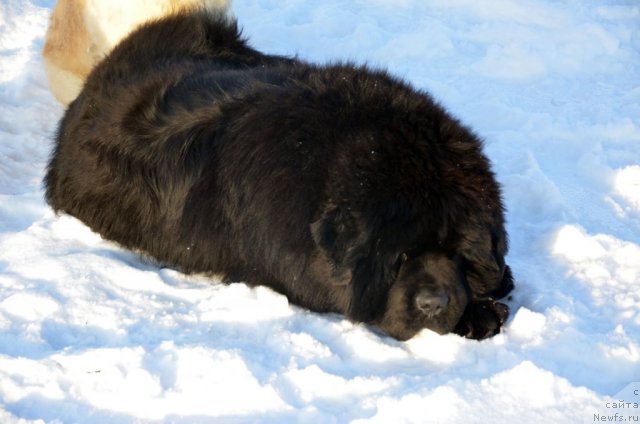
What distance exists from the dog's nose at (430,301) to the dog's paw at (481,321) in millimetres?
165

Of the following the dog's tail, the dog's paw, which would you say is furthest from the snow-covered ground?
the dog's tail

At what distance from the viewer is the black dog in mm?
3080

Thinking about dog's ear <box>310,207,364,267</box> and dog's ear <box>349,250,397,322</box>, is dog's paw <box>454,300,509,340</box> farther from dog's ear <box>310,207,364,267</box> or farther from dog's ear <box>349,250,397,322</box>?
dog's ear <box>310,207,364,267</box>

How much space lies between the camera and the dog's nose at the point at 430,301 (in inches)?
119

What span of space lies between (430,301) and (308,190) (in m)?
0.65

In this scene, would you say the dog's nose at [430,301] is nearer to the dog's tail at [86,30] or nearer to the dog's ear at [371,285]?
the dog's ear at [371,285]

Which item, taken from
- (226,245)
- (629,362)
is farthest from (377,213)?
(629,362)


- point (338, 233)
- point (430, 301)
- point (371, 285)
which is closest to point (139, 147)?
point (338, 233)

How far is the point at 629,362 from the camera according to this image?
9.72 ft

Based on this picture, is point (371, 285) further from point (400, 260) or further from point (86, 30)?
point (86, 30)

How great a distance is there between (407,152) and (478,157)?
1.12ft

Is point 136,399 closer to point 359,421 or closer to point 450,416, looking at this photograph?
point 359,421

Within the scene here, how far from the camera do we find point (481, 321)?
3156 mm

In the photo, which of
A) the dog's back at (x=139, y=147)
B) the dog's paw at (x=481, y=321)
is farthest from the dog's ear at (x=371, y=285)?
the dog's back at (x=139, y=147)
